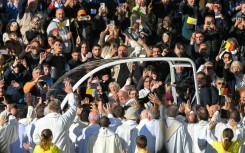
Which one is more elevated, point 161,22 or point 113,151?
point 161,22

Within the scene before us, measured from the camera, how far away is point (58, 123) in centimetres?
2545

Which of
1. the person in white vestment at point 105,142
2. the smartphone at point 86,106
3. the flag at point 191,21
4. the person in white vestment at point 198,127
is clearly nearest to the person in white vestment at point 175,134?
the person in white vestment at point 198,127

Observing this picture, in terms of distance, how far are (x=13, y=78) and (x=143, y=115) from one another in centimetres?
400

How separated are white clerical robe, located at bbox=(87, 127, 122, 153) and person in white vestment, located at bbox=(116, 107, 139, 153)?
0.21 metres

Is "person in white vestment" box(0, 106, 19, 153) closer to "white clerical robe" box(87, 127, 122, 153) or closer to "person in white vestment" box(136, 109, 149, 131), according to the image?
"white clerical robe" box(87, 127, 122, 153)

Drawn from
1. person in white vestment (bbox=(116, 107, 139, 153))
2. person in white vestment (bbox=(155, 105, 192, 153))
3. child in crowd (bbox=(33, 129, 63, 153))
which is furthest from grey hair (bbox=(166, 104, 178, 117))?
child in crowd (bbox=(33, 129, 63, 153))

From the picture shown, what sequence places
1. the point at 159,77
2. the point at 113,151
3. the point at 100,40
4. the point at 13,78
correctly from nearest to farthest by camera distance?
the point at 113,151, the point at 159,77, the point at 13,78, the point at 100,40

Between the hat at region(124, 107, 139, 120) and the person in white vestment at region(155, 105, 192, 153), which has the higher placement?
the hat at region(124, 107, 139, 120)

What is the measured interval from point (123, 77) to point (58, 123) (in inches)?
96.0

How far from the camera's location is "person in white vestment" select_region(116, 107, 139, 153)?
26.1 m

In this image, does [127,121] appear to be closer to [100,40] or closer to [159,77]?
[159,77]

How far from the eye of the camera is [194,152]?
26797 millimetres

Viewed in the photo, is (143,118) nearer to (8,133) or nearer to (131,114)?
(131,114)

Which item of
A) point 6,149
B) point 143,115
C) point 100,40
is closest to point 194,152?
point 143,115
